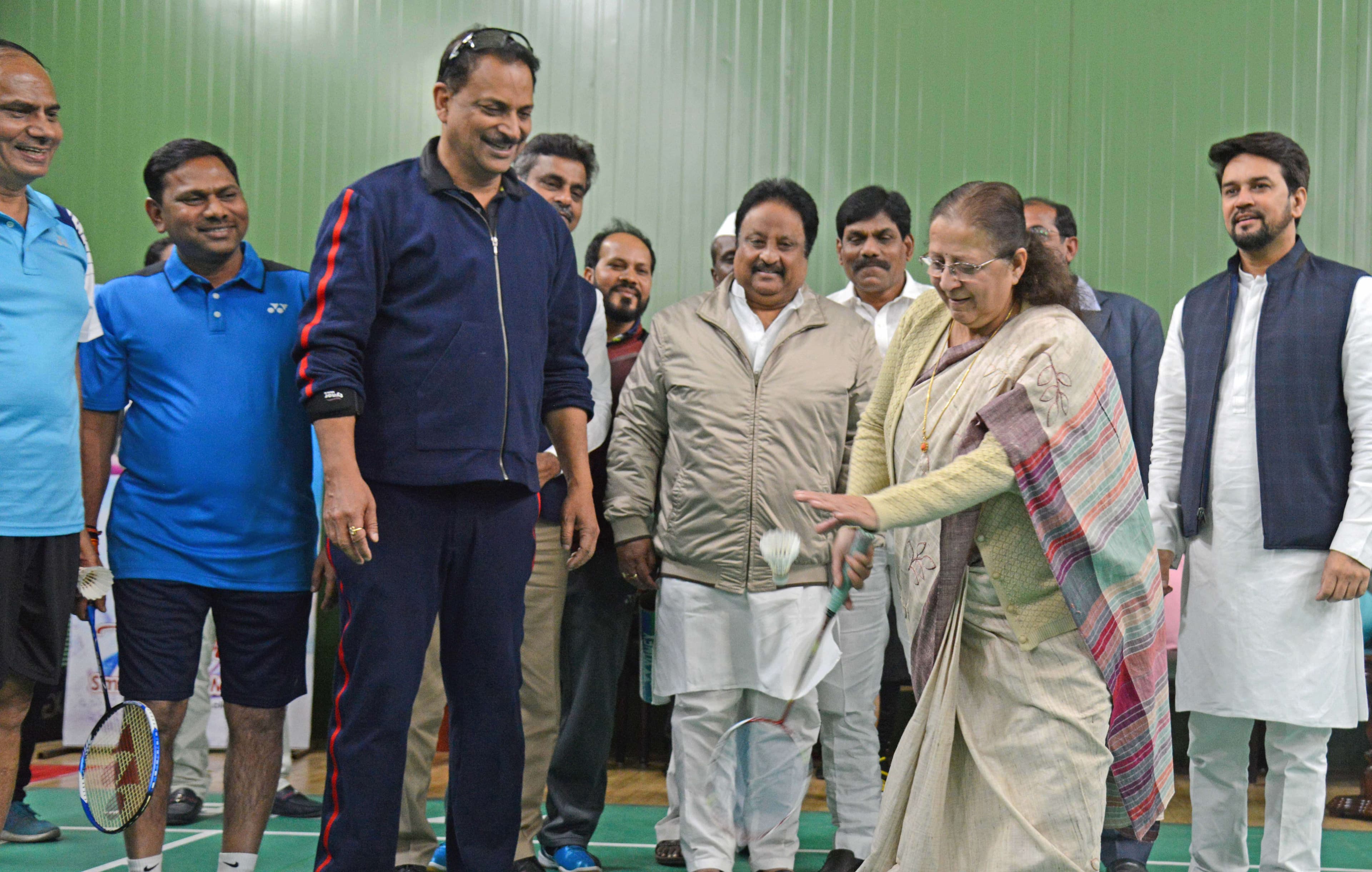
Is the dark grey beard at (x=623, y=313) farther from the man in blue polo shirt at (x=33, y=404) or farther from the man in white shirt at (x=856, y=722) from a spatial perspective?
the man in blue polo shirt at (x=33, y=404)

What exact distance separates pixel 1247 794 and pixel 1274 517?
0.75m

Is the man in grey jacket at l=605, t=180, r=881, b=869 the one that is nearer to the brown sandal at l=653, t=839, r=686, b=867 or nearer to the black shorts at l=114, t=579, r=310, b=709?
the brown sandal at l=653, t=839, r=686, b=867

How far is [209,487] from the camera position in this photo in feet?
9.94

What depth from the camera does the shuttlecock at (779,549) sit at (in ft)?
10.3

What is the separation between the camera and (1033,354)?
2.53 meters

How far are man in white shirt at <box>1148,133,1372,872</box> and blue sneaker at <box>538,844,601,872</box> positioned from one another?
1697 millimetres

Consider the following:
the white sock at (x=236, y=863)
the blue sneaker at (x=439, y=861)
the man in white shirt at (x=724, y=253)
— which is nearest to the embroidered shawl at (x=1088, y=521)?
the white sock at (x=236, y=863)

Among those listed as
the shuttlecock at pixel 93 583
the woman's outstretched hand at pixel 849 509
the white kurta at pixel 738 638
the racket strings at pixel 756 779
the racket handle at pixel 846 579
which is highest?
the woman's outstretched hand at pixel 849 509

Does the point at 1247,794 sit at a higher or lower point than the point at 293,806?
higher

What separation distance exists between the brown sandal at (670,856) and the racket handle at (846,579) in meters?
1.57

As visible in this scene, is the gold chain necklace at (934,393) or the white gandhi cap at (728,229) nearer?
the gold chain necklace at (934,393)

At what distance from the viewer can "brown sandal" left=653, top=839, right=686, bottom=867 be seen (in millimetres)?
3949

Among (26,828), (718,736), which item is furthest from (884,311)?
(26,828)

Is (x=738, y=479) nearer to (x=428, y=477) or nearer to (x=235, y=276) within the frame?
(x=428, y=477)
